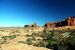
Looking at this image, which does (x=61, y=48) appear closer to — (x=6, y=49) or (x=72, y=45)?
(x=72, y=45)

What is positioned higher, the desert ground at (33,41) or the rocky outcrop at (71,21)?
the rocky outcrop at (71,21)

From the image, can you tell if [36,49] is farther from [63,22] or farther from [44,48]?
[63,22]

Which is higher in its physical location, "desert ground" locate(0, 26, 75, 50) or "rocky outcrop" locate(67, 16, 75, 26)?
"rocky outcrop" locate(67, 16, 75, 26)

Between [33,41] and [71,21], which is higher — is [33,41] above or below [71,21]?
below

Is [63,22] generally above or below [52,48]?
above

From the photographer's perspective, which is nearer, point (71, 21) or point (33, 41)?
point (33, 41)

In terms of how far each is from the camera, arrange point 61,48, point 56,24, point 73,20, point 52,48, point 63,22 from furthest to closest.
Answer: point 56,24, point 63,22, point 73,20, point 52,48, point 61,48

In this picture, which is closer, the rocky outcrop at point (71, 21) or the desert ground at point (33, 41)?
the desert ground at point (33, 41)

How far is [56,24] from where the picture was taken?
119m

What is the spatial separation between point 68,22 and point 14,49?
3370 inches

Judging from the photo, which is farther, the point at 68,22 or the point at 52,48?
the point at 68,22

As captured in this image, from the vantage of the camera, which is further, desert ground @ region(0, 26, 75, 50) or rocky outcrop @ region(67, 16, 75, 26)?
rocky outcrop @ region(67, 16, 75, 26)

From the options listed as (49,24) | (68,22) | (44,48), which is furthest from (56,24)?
(44,48)

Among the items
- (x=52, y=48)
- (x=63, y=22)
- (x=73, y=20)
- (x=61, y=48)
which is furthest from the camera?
(x=63, y=22)
